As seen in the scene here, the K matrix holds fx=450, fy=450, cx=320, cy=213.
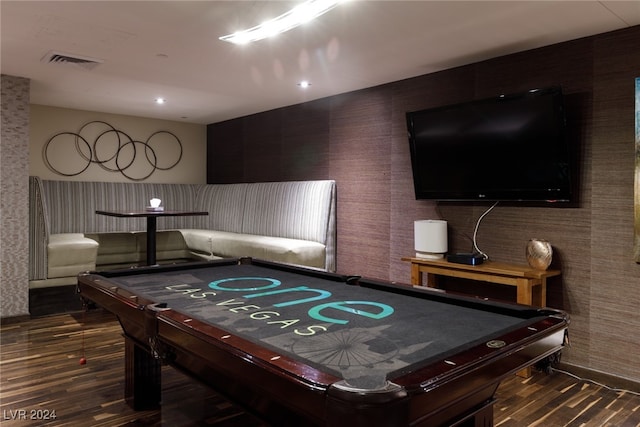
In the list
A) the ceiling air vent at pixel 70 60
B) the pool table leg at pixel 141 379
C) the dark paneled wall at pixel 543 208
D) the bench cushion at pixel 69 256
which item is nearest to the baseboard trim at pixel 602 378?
the dark paneled wall at pixel 543 208

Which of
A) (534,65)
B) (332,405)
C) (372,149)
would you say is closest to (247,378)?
(332,405)

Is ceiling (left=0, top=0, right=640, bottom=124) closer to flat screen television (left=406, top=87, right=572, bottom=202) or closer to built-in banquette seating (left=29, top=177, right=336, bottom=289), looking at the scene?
flat screen television (left=406, top=87, right=572, bottom=202)

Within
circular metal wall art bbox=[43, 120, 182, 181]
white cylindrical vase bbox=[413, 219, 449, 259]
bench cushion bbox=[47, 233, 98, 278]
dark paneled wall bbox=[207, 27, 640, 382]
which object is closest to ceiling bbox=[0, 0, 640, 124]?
dark paneled wall bbox=[207, 27, 640, 382]

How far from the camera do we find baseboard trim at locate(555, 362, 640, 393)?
2.94 meters

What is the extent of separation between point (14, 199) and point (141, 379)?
9.39 ft

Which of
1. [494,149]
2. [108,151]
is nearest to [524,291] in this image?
[494,149]

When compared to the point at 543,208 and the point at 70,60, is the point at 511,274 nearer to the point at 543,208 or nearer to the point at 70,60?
the point at 543,208

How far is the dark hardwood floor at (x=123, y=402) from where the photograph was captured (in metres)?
2.46

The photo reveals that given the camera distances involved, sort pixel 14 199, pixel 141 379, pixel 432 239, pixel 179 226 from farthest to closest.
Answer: pixel 179 226
pixel 14 199
pixel 432 239
pixel 141 379

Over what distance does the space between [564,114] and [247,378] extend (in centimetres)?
283

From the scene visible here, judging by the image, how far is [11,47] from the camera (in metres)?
3.51

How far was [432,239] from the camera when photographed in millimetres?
3730

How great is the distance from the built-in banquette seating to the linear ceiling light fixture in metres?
2.20

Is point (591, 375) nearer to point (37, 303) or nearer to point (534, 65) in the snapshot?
point (534, 65)
